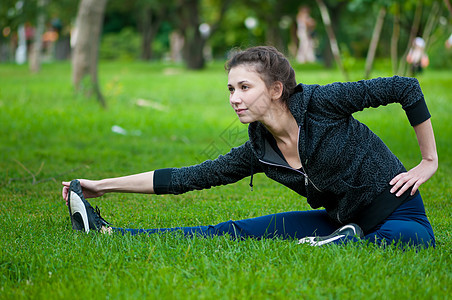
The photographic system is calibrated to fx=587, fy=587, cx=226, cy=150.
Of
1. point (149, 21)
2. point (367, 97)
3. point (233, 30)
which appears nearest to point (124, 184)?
point (367, 97)

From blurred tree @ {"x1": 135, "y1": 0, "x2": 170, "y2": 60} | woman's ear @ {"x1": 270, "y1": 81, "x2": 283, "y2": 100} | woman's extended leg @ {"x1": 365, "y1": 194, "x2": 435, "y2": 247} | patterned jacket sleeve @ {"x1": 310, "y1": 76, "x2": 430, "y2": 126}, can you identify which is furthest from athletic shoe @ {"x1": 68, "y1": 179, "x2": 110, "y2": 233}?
blurred tree @ {"x1": 135, "y1": 0, "x2": 170, "y2": 60}

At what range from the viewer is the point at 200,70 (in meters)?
29.1

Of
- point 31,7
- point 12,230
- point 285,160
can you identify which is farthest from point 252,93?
point 31,7

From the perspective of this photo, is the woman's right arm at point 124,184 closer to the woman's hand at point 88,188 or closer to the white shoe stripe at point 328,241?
the woman's hand at point 88,188

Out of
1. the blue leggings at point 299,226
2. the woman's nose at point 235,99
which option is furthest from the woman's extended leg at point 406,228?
the woman's nose at point 235,99

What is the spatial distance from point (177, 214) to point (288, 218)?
1162mm

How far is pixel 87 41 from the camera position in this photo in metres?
12.7

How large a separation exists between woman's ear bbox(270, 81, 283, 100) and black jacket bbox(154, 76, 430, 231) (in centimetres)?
8

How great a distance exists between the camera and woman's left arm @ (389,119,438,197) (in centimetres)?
356

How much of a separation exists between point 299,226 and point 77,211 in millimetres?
1496

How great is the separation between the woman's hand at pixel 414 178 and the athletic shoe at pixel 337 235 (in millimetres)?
327

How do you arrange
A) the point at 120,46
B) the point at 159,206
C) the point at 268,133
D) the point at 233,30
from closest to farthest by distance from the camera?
the point at 268,133, the point at 159,206, the point at 120,46, the point at 233,30

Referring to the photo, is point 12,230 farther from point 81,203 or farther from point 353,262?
point 353,262

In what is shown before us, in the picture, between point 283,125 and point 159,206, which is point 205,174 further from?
point 159,206
